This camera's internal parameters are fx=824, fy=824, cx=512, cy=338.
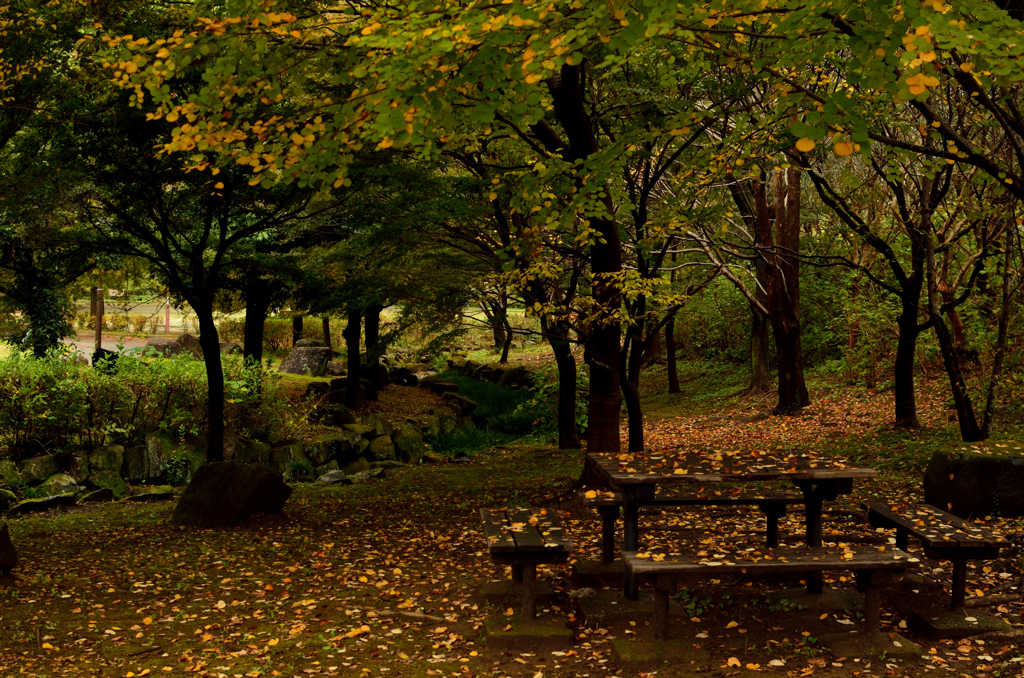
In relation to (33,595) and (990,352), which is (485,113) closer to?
(33,595)

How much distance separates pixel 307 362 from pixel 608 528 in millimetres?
14843

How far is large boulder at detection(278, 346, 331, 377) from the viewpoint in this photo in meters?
19.3

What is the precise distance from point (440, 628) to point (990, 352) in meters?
9.41

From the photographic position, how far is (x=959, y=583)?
4793mm

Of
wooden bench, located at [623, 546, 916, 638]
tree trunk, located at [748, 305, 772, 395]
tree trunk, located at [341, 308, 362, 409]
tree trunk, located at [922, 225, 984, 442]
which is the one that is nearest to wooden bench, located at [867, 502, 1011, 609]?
wooden bench, located at [623, 546, 916, 638]

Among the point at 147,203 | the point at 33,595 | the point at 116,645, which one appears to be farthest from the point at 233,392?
the point at 116,645

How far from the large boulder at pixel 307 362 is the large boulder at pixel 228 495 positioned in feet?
35.6

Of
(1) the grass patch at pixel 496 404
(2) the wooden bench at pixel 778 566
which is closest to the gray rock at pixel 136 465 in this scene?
(1) the grass patch at pixel 496 404

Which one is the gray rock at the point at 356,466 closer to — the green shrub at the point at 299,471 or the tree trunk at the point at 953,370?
the green shrub at the point at 299,471

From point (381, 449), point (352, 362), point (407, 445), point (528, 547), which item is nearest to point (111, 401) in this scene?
point (381, 449)

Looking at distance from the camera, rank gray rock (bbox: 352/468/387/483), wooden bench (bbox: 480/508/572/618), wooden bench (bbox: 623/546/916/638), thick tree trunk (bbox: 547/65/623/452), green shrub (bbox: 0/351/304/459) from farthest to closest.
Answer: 1. gray rock (bbox: 352/468/387/483)
2. green shrub (bbox: 0/351/304/459)
3. thick tree trunk (bbox: 547/65/623/452)
4. wooden bench (bbox: 480/508/572/618)
5. wooden bench (bbox: 623/546/916/638)

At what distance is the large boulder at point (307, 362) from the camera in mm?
19328

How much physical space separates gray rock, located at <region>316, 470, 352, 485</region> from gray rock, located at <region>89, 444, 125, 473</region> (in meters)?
2.77

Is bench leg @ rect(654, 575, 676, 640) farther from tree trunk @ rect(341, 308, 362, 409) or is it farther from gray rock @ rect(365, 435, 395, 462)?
tree trunk @ rect(341, 308, 362, 409)
